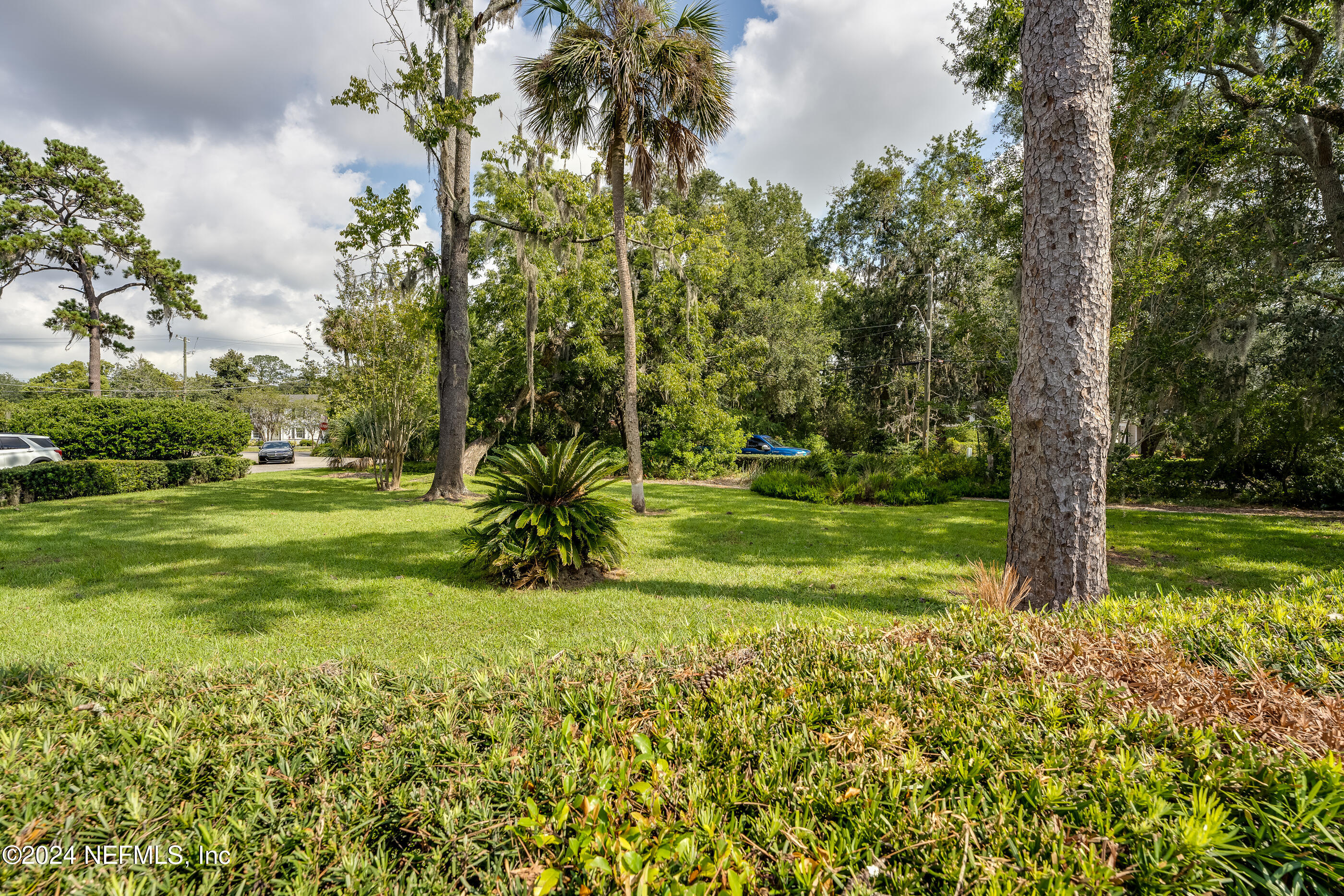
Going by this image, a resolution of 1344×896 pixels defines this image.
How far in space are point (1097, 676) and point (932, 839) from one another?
1035 millimetres

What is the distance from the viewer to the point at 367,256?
1159 centimetres

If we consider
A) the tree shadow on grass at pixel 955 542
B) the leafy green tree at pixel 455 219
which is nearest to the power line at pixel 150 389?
the leafy green tree at pixel 455 219

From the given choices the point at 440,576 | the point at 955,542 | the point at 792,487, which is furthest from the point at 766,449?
the point at 440,576

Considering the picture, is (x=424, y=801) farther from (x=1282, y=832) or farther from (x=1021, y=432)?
(x=1021, y=432)

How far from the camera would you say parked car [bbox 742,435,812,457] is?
2169cm

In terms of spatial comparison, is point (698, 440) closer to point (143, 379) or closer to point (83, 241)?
point (83, 241)

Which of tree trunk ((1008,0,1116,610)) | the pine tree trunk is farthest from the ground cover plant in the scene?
the pine tree trunk

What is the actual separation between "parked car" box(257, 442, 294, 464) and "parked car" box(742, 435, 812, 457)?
23679mm

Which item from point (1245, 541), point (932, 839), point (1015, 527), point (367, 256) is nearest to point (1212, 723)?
point (932, 839)

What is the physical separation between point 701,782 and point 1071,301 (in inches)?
156

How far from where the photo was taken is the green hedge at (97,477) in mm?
11102

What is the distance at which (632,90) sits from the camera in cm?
845

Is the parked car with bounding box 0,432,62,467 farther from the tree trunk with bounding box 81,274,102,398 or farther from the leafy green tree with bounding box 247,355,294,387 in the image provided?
the leafy green tree with bounding box 247,355,294,387

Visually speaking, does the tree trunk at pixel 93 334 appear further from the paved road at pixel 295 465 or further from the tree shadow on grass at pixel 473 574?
the tree shadow on grass at pixel 473 574
